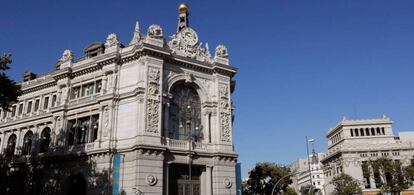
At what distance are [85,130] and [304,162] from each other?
122340 mm

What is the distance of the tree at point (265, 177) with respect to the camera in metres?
66.6

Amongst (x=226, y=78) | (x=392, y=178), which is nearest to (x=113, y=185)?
(x=226, y=78)

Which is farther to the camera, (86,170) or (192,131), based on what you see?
(192,131)

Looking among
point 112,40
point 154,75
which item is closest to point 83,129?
point 112,40

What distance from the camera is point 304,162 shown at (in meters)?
148

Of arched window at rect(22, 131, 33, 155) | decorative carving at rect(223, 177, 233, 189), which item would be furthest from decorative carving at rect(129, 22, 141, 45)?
arched window at rect(22, 131, 33, 155)

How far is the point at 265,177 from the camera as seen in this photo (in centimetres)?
6856

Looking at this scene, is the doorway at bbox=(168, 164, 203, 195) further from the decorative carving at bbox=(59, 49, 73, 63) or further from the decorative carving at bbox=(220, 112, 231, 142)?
the decorative carving at bbox=(59, 49, 73, 63)

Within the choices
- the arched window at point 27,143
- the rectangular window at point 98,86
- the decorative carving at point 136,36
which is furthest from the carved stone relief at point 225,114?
the arched window at point 27,143

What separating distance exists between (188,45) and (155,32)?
442cm

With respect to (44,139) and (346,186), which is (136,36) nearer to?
(44,139)

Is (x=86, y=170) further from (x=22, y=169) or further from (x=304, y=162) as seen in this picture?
(x=304, y=162)

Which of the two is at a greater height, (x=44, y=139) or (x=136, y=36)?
(x=136, y=36)

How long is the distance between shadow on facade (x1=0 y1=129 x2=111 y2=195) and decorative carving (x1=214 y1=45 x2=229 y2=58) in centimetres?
1700
